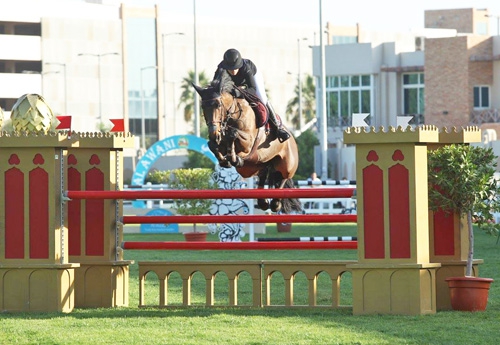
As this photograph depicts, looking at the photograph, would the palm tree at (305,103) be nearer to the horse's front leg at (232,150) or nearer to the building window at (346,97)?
the building window at (346,97)

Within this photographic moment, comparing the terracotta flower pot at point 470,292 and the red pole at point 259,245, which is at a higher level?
the red pole at point 259,245

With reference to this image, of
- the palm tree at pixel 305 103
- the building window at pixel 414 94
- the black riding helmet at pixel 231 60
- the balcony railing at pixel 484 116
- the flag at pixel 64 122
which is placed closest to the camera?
the black riding helmet at pixel 231 60

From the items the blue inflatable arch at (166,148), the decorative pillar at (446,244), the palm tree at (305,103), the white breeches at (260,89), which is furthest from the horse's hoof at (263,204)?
the palm tree at (305,103)

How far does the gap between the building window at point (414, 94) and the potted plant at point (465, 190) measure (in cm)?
5999

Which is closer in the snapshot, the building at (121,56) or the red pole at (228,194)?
the red pole at (228,194)

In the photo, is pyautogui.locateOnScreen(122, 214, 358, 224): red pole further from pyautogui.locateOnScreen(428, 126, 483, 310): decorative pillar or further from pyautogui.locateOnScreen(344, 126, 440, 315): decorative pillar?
pyautogui.locateOnScreen(428, 126, 483, 310): decorative pillar

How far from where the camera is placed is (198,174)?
28.5 m

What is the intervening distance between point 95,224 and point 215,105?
2.31 meters

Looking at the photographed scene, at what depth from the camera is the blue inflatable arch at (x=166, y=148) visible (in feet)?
100

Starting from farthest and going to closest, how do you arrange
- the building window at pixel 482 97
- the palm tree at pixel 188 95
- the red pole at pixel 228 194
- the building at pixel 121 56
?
the palm tree at pixel 188 95, the building at pixel 121 56, the building window at pixel 482 97, the red pole at pixel 228 194

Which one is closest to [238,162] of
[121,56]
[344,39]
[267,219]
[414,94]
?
[267,219]

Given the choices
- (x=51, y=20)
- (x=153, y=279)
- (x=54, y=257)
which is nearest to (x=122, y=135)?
(x=54, y=257)

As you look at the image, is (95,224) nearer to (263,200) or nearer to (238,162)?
(263,200)

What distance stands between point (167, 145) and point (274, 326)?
2170 cm
